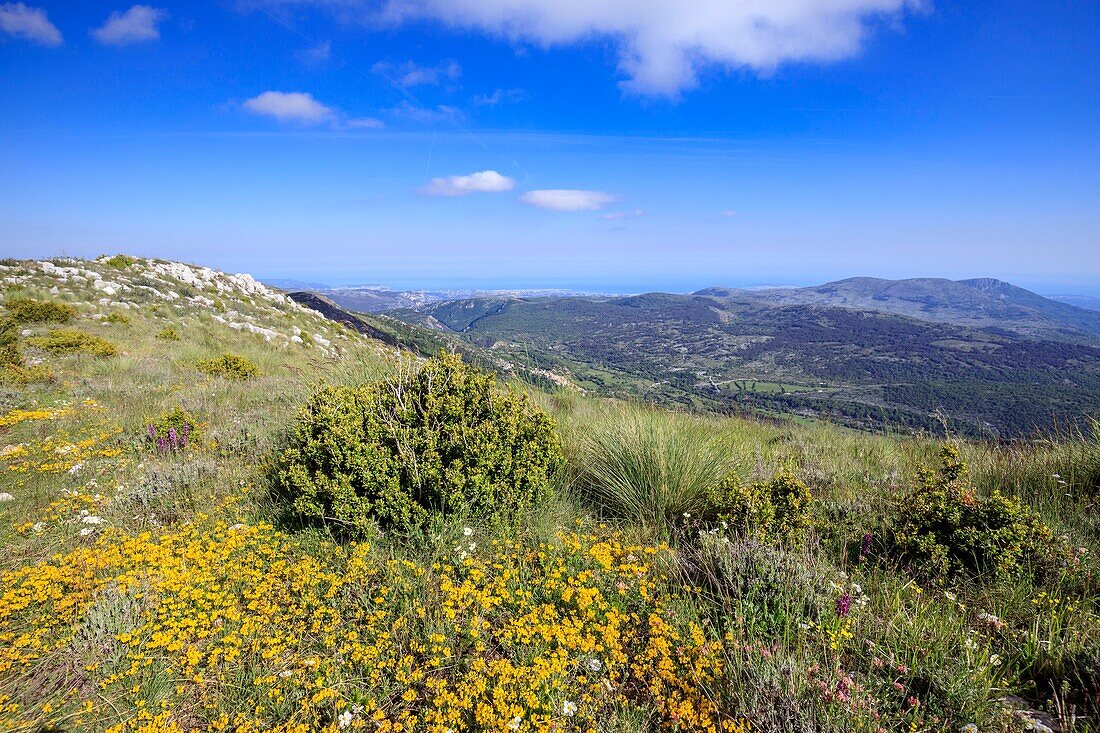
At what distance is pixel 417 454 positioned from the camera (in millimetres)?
4477

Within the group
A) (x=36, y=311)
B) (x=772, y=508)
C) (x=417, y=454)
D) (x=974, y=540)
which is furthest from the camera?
(x=36, y=311)

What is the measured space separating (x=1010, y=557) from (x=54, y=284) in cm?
Answer: 3227

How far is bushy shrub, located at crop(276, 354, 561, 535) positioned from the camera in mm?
4148

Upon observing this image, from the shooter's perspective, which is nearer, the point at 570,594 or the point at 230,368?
the point at 570,594

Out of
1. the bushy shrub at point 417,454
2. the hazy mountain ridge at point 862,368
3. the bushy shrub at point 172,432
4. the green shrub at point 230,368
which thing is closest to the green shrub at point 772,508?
the bushy shrub at point 417,454

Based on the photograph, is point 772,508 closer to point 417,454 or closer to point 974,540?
point 974,540

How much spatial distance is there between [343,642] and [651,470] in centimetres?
326

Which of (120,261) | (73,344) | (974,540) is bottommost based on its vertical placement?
(974,540)

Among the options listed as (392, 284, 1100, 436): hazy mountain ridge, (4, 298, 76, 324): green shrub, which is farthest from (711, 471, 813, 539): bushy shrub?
(392, 284, 1100, 436): hazy mountain ridge

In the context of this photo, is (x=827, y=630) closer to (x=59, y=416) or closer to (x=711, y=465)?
(x=711, y=465)

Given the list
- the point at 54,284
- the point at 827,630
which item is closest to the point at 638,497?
the point at 827,630

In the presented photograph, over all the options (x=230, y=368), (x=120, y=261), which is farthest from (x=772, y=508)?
(x=120, y=261)

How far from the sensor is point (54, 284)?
20516 mm

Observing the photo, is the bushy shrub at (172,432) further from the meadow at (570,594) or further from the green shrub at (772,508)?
the green shrub at (772,508)
